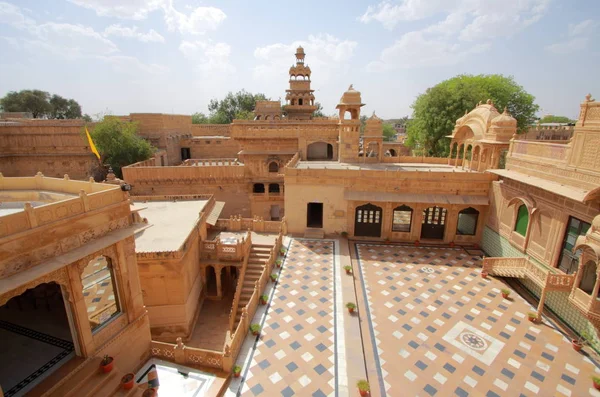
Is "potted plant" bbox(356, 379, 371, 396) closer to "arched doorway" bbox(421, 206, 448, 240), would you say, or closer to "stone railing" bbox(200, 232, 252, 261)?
"stone railing" bbox(200, 232, 252, 261)

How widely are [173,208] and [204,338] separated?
26.7ft

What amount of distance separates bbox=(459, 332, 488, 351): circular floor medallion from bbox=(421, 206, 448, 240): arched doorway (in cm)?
793

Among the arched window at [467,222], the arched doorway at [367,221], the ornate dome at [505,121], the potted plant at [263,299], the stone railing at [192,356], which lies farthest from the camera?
the arched doorway at [367,221]

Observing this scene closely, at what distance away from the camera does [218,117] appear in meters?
58.0

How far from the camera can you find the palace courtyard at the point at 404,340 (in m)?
8.25

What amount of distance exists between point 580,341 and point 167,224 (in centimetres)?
1690

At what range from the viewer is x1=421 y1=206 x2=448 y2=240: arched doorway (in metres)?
17.3

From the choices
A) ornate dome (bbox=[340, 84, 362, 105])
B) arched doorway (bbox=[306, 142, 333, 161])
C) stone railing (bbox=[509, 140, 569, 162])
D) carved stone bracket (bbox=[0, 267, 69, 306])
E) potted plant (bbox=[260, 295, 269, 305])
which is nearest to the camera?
carved stone bracket (bbox=[0, 267, 69, 306])

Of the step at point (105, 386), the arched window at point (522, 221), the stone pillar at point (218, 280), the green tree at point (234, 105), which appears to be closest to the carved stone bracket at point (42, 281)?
the step at point (105, 386)

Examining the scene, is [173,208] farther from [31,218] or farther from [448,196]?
[448,196]

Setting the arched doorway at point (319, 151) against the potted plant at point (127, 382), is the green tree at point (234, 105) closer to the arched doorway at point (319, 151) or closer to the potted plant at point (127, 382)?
the arched doorway at point (319, 151)

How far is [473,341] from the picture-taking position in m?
9.85

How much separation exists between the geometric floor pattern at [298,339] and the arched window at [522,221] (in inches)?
340

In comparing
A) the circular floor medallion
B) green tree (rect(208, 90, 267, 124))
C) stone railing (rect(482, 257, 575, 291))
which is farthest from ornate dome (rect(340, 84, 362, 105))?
green tree (rect(208, 90, 267, 124))
